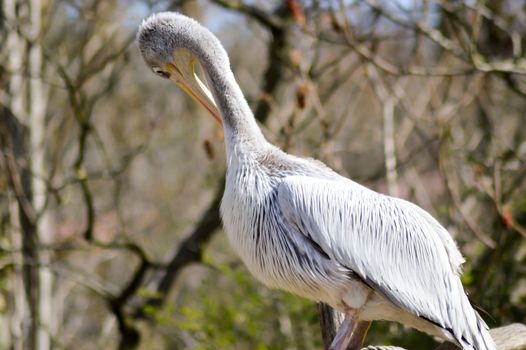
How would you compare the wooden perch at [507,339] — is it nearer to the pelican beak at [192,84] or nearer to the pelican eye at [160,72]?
the pelican beak at [192,84]

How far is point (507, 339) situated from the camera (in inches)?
185

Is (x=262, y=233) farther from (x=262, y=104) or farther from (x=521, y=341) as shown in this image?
(x=262, y=104)

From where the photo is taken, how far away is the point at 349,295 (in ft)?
13.8

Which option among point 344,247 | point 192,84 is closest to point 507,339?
point 344,247

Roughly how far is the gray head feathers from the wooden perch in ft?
5.85

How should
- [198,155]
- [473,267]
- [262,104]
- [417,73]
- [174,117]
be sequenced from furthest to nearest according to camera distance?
[198,155], [174,117], [262,104], [473,267], [417,73]

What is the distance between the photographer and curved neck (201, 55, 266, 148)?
179 inches

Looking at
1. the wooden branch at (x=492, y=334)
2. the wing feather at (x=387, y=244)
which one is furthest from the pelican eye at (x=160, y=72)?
the wooden branch at (x=492, y=334)

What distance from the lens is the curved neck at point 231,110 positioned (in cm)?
454

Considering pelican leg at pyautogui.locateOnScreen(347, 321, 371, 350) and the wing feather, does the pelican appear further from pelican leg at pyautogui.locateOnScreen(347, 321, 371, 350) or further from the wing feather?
pelican leg at pyautogui.locateOnScreen(347, 321, 371, 350)

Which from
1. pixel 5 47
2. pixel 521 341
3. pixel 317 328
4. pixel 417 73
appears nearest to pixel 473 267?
pixel 317 328

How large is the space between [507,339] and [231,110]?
1.92 meters

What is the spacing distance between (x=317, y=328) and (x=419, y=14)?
293 centimetres

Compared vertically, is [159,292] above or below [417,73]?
below
